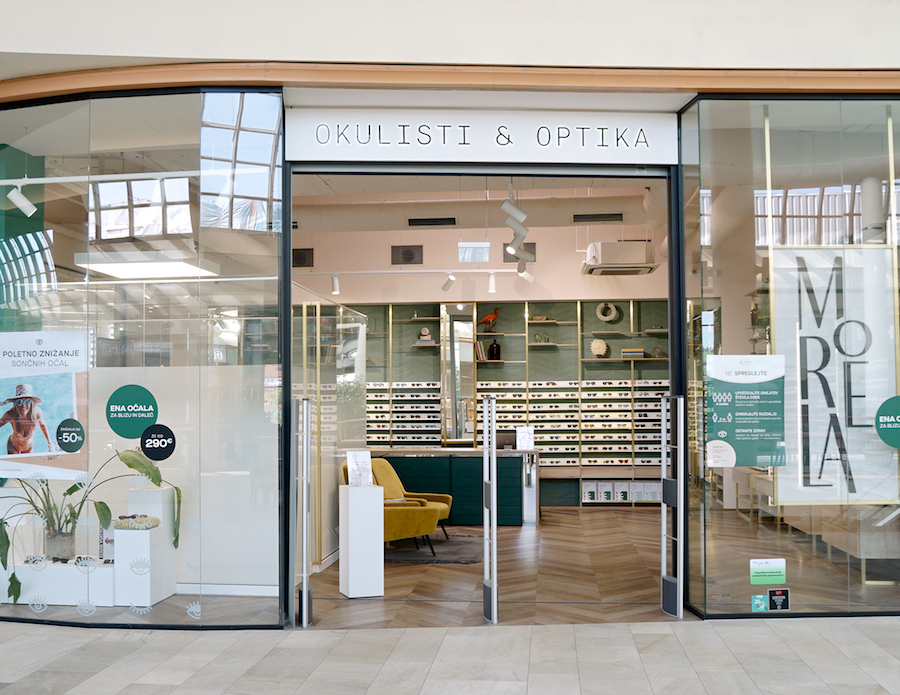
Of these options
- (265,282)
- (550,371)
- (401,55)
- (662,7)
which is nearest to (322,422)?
(265,282)

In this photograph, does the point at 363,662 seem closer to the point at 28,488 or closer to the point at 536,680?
the point at 536,680

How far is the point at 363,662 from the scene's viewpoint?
3986 millimetres

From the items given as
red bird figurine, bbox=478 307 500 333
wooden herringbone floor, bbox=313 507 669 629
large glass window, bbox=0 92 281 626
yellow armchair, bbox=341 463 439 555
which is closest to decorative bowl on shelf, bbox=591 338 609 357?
red bird figurine, bbox=478 307 500 333

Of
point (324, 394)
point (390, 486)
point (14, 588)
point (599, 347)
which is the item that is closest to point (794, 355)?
point (324, 394)

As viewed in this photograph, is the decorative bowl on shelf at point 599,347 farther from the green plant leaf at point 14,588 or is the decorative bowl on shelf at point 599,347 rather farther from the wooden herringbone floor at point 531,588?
the green plant leaf at point 14,588

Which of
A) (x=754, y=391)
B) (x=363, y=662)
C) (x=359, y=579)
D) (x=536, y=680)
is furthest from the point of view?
(x=359, y=579)

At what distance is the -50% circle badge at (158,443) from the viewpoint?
467 cm

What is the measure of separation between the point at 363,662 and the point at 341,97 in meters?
3.41

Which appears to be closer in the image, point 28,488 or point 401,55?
point 401,55

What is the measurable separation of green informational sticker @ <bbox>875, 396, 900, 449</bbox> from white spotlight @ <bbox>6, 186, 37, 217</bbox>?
578 cm

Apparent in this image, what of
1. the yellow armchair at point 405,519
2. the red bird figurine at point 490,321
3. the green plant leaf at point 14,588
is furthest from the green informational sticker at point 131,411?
the red bird figurine at point 490,321

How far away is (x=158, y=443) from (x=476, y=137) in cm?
286

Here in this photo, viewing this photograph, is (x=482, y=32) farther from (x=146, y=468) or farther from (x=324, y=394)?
(x=146, y=468)

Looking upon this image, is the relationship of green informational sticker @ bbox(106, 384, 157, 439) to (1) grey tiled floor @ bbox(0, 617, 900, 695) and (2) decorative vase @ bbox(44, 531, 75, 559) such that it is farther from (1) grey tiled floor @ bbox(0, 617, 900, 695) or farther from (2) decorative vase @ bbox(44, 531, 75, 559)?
(1) grey tiled floor @ bbox(0, 617, 900, 695)
